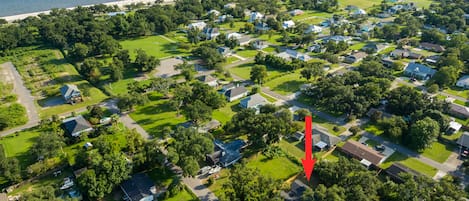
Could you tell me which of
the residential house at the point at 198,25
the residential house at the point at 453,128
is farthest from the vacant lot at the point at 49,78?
the residential house at the point at 453,128

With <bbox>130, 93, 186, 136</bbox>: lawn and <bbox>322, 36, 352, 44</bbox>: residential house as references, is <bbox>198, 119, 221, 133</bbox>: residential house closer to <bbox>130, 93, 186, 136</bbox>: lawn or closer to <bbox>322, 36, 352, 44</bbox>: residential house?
<bbox>130, 93, 186, 136</bbox>: lawn

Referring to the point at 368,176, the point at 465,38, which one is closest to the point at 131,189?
the point at 368,176

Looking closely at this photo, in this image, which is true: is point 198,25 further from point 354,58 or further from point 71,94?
point 71,94

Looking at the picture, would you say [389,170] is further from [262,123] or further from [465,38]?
[465,38]

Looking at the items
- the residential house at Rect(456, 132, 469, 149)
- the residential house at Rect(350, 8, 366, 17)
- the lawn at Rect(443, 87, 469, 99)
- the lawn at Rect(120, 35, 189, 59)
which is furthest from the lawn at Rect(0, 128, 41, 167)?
the residential house at Rect(350, 8, 366, 17)

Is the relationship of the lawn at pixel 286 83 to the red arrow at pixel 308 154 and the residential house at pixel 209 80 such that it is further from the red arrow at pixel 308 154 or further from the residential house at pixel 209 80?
the red arrow at pixel 308 154

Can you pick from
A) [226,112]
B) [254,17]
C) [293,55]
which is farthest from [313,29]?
[226,112]
